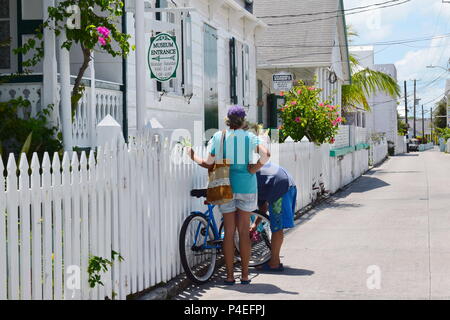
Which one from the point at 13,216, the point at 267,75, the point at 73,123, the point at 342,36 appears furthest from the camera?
the point at 342,36

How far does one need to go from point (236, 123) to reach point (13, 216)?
336 centimetres

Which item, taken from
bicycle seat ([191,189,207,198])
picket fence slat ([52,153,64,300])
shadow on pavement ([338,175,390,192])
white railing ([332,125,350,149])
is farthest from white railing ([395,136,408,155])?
picket fence slat ([52,153,64,300])

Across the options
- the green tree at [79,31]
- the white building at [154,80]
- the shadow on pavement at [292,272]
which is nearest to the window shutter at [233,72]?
the white building at [154,80]

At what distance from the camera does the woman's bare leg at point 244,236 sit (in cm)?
771

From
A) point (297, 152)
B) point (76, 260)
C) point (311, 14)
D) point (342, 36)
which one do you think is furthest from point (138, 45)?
point (342, 36)

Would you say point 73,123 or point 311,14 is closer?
point 73,123

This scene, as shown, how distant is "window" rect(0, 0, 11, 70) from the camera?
10477 mm

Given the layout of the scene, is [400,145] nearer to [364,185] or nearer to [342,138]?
[364,185]

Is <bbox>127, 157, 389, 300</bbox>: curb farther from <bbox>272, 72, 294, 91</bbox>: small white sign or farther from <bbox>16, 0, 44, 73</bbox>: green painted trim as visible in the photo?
<bbox>272, 72, 294, 91</bbox>: small white sign

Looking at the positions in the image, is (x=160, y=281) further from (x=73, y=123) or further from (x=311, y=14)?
(x=311, y=14)

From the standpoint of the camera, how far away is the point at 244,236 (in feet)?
25.4

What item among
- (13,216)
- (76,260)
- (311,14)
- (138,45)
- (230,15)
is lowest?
(76,260)

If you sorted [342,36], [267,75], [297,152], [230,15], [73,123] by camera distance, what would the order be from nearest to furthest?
[73,123], [297,152], [230,15], [267,75], [342,36]
